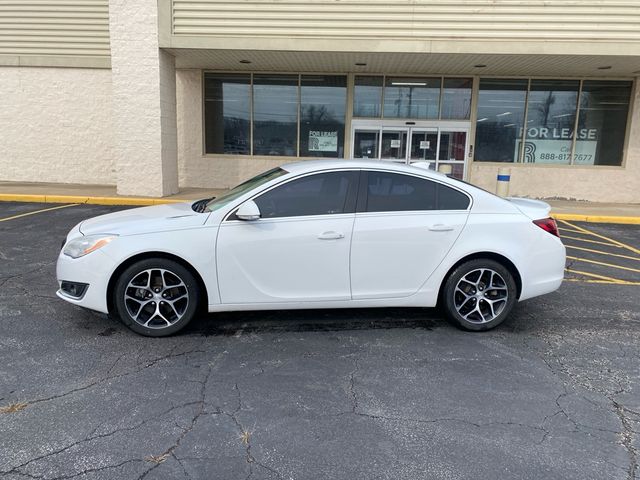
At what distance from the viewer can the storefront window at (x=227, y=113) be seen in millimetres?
15055

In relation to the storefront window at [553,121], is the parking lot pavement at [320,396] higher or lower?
lower

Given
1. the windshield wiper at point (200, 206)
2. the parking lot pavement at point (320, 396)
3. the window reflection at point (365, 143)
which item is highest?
the window reflection at point (365, 143)

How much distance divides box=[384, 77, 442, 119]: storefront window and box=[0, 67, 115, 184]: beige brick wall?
27.9ft

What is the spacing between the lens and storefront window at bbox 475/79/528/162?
47.8 feet

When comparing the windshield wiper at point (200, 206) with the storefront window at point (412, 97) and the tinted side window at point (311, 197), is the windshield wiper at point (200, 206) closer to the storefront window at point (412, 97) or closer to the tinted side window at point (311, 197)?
the tinted side window at point (311, 197)

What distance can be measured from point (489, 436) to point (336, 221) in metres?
2.11

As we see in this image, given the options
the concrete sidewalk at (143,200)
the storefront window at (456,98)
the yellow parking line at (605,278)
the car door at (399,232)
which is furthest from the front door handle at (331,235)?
the storefront window at (456,98)

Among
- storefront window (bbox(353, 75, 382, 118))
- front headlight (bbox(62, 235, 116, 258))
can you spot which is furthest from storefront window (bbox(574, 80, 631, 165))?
front headlight (bbox(62, 235, 116, 258))

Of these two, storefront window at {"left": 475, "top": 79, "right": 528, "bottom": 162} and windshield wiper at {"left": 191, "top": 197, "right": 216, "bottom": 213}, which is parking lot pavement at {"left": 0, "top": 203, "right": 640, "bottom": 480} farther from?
storefront window at {"left": 475, "top": 79, "right": 528, "bottom": 162}

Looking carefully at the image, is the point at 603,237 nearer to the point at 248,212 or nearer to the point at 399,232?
the point at 399,232

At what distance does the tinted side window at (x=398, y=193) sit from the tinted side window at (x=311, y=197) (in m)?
0.20

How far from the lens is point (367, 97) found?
14.8 m

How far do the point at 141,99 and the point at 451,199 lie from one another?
1009cm

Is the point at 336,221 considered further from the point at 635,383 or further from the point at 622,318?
the point at 622,318
